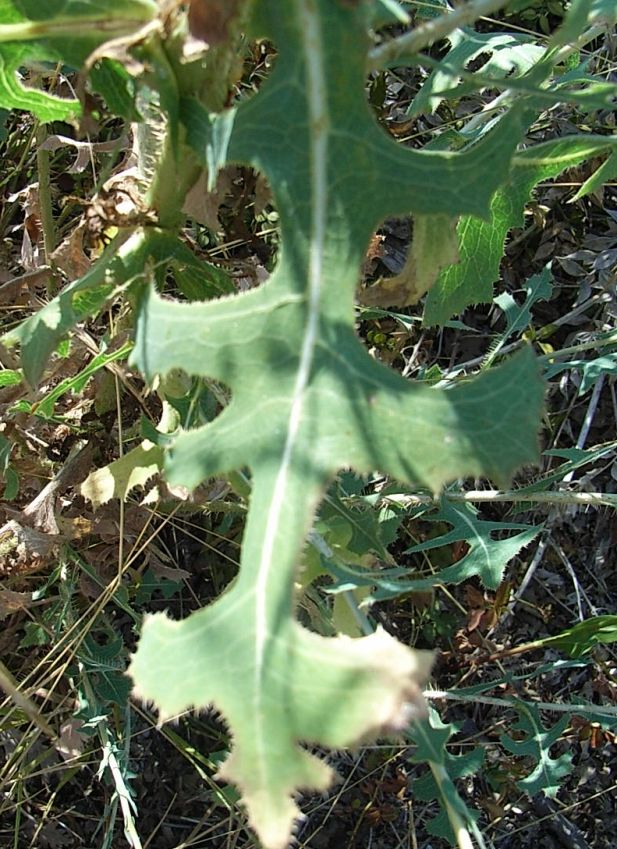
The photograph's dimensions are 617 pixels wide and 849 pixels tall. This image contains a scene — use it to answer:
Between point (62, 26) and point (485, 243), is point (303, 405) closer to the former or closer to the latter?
point (62, 26)

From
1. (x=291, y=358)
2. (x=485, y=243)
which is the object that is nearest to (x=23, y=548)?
(x=291, y=358)

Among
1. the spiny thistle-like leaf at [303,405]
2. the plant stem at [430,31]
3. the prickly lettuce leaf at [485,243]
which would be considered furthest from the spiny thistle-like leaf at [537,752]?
the plant stem at [430,31]

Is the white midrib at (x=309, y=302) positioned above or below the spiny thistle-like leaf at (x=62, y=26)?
below

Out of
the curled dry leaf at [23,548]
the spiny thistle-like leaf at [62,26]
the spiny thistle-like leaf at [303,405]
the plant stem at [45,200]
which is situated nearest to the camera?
the spiny thistle-like leaf at [303,405]

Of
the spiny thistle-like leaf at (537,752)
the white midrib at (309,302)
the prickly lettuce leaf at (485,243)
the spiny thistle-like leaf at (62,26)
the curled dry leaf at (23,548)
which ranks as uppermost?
the spiny thistle-like leaf at (62,26)

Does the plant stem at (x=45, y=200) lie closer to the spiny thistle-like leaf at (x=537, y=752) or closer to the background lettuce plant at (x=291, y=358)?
the background lettuce plant at (x=291, y=358)

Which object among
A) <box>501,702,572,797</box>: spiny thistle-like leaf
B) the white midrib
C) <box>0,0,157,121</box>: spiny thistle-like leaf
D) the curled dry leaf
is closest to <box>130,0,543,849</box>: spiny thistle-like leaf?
the white midrib
